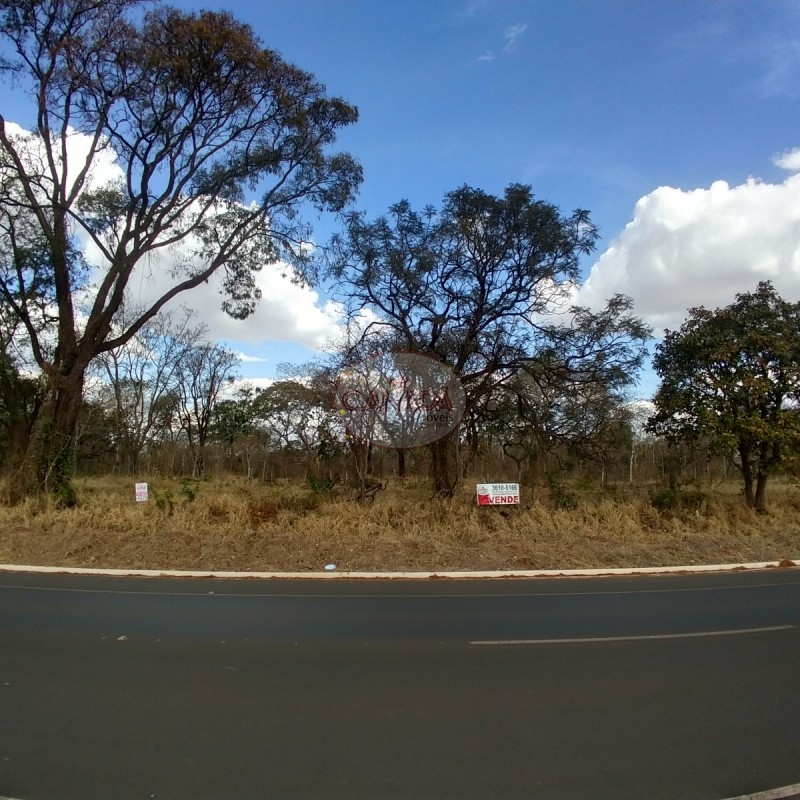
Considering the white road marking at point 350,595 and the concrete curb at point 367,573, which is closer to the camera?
the white road marking at point 350,595

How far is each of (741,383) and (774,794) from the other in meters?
18.2

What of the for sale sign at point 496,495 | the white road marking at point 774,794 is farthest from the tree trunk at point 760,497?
the white road marking at point 774,794

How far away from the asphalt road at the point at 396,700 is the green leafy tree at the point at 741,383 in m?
10.7

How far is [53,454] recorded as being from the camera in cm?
1959

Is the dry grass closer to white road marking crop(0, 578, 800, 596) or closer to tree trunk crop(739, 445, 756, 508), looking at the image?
tree trunk crop(739, 445, 756, 508)

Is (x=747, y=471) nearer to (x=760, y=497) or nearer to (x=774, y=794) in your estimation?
(x=760, y=497)

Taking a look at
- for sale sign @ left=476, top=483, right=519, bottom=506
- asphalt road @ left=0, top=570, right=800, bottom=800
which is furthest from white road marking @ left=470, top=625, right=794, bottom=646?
for sale sign @ left=476, top=483, right=519, bottom=506

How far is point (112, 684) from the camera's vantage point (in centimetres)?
581

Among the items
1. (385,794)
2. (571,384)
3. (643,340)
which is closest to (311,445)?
(571,384)

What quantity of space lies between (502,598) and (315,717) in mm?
6135

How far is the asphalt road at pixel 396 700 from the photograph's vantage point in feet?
A: 13.1

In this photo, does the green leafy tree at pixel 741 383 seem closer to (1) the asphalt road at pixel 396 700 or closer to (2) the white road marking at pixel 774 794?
(1) the asphalt road at pixel 396 700

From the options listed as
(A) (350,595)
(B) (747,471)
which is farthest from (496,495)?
(B) (747,471)

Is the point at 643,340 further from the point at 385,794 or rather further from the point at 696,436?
→ the point at 385,794
